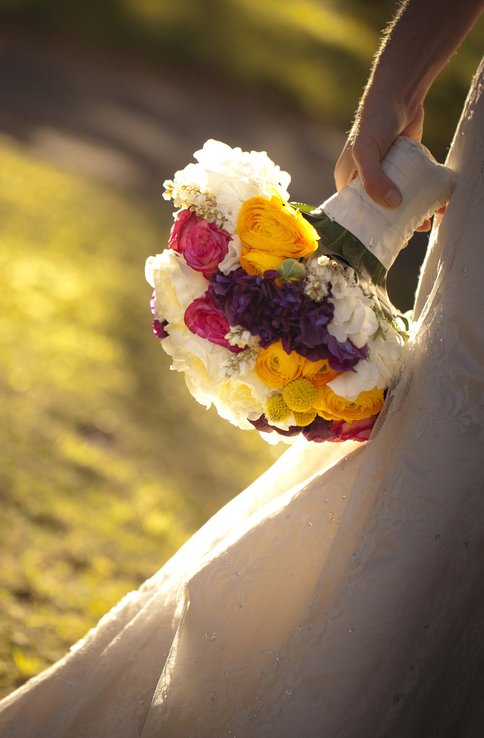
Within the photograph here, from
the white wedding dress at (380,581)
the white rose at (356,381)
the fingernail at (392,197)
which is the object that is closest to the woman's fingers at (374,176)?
the fingernail at (392,197)

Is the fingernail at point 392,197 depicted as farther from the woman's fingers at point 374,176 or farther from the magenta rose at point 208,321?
the magenta rose at point 208,321

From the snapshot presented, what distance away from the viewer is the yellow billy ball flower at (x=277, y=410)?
1477 millimetres

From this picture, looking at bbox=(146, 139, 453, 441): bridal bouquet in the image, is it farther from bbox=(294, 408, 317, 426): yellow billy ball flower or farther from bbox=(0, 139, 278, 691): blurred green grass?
bbox=(0, 139, 278, 691): blurred green grass

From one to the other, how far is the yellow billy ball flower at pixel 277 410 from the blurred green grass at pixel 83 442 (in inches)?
56.9

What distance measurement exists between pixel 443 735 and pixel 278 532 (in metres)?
0.47

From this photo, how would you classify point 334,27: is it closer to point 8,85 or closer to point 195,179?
point 8,85

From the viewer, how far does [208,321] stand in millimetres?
1489

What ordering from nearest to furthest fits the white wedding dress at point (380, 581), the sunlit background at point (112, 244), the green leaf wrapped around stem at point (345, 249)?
1. the white wedding dress at point (380, 581)
2. the green leaf wrapped around stem at point (345, 249)
3. the sunlit background at point (112, 244)

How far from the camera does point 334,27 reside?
1315cm

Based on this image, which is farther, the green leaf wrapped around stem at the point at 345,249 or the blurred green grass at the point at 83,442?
the blurred green grass at the point at 83,442

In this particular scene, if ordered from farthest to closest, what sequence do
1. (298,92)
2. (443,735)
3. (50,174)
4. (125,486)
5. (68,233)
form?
(298,92) < (50,174) < (68,233) < (125,486) < (443,735)

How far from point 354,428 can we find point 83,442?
2.36 metres

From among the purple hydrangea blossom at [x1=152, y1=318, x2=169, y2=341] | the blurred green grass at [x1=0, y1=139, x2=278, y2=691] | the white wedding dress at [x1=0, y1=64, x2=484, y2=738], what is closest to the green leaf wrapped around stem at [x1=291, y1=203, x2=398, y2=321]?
the white wedding dress at [x1=0, y1=64, x2=484, y2=738]

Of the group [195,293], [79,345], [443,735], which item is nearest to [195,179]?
[195,293]
